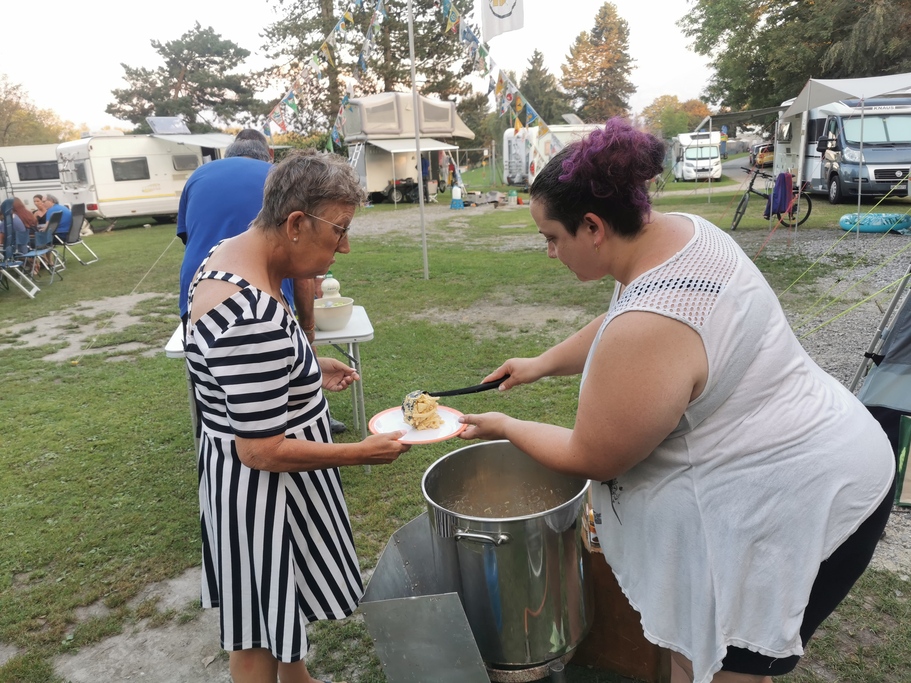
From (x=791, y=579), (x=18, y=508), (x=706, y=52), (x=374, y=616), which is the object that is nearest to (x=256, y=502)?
(x=374, y=616)

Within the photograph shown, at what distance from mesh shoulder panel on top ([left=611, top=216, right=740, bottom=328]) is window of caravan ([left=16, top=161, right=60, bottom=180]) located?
22.5 meters

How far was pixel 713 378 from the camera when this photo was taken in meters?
1.19

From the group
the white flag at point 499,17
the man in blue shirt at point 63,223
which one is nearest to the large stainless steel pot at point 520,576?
the white flag at point 499,17

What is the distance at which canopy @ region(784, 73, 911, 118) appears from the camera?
845 centimetres

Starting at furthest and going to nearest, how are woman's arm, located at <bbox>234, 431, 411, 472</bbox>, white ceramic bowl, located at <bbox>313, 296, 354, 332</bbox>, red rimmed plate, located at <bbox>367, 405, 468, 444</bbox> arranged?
white ceramic bowl, located at <bbox>313, 296, 354, 332</bbox> → red rimmed plate, located at <bbox>367, 405, 468, 444</bbox> → woman's arm, located at <bbox>234, 431, 411, 472</bbox>

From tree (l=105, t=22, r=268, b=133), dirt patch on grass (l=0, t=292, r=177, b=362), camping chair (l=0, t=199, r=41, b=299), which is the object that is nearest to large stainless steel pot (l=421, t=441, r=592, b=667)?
dirt patch on grass (l=0, t=292, r=177, b=362)

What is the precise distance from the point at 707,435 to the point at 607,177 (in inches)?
21.6

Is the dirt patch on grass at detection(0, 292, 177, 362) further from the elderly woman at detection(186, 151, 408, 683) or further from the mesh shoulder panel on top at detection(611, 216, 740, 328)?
the mesh shoulder panel on top at detection(611, 216, 740, 328)

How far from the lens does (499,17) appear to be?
7148mm

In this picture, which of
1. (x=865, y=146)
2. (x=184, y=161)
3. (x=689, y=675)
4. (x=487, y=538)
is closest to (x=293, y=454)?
(x=487, y=538)

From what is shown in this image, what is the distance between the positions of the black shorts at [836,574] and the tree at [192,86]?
107 feet

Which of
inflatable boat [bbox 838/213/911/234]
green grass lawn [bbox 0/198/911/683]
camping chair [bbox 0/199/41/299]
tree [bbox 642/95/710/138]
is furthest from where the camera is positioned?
tree [bbox 642/95/710/138]

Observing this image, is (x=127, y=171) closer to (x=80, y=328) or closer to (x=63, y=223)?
(x=63, y=223)

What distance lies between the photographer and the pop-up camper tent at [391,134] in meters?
19.7
